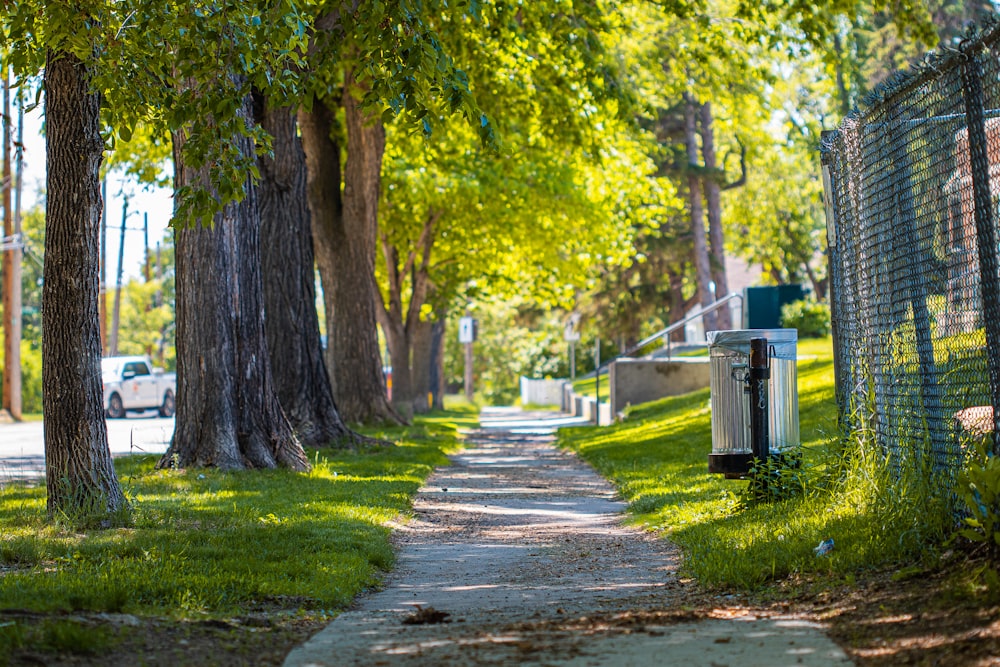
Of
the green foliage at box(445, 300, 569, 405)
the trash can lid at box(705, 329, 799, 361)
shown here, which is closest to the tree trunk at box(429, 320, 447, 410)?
the green foliage at box(445, 300, 569, 405)

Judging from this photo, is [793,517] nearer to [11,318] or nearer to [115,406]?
[11,318]

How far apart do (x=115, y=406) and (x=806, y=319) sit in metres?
20.5

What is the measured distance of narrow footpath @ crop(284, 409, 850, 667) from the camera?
15.6ft

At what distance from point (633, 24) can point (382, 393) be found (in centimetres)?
817

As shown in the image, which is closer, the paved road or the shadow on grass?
the shadow on grass

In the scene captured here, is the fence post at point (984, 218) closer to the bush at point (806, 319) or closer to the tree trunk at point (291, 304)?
the tree trunk at point (291, 304)

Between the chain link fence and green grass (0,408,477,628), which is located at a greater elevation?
the chain link fence

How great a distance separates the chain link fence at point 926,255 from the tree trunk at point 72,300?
17.5 feet

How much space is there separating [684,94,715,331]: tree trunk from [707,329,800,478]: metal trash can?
27713mm

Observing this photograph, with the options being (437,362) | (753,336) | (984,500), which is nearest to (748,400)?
(753,336)

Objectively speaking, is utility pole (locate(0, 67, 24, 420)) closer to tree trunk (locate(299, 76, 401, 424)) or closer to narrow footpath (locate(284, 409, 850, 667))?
tree trunk (locate(299, 76, 401, 424))

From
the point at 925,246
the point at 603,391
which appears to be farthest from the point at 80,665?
the point at 603,391

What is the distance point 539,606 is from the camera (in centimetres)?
619

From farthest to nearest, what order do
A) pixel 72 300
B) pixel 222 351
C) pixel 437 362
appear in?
pixel 437 362 < pixel 222 351 < pixel 72 300
